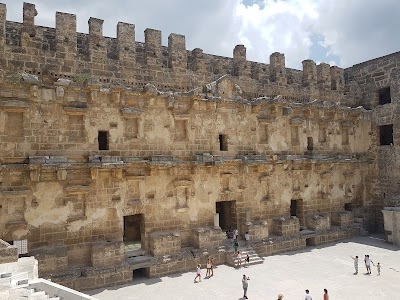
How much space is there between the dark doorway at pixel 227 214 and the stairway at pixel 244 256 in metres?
1.33

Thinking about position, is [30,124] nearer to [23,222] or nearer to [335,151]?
[23,222]

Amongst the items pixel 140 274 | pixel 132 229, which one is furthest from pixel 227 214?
pixel 140 274

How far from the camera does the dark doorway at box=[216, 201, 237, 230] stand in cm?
1571

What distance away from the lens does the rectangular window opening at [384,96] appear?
2000 cm

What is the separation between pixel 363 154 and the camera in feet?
66.9

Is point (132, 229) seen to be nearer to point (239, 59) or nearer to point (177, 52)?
point (177, 52)

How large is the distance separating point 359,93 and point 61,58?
17363 mm

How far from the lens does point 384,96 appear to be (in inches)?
801

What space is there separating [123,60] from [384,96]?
16000 millimetres

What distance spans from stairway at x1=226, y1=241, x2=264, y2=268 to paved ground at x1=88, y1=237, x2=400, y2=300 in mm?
265

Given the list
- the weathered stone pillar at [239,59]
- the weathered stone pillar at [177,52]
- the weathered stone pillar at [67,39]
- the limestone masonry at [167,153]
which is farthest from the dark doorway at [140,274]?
the weathered stone pillar at [239,59]

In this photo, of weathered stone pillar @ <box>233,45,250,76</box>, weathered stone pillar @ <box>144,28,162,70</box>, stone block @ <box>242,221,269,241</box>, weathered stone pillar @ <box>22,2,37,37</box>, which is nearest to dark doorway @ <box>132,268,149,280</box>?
stone block @ <box>242,221,269,241</box>

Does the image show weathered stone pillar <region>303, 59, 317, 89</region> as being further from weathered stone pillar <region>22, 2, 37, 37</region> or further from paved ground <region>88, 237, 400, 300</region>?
weathered stone pillar <region>22, 2, 37, 37</region>

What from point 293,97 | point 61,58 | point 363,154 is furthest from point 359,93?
point 61,58
